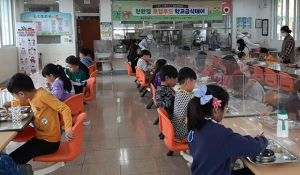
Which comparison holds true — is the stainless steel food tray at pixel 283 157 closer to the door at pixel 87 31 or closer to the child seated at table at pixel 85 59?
the child seated at table at pixel 85 59

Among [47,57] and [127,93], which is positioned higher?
[47,57]

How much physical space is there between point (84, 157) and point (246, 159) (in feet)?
6.78

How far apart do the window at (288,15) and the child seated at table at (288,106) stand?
684 centimetres

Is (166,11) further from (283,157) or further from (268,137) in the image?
(283,157)

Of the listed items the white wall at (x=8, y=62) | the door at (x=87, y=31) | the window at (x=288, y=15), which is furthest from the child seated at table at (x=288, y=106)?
the door at (x=87, y=31)

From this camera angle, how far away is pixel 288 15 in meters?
9.19

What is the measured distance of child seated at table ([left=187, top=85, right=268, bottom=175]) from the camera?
1.58 metres

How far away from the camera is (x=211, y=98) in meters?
1.61

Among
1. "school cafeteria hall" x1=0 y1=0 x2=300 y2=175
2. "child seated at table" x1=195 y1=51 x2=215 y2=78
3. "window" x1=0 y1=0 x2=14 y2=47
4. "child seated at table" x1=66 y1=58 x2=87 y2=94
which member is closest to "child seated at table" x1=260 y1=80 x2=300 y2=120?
"school cafeteria hall" x1=0 y1=0 x2=300 y2=175

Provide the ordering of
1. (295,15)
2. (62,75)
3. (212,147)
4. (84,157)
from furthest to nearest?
(295,15) → (62,75) → (84,157) → (212,147)

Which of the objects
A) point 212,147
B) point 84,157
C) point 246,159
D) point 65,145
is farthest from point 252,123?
point 84,157

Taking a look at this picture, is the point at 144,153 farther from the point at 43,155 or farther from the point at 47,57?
the point at 47,57

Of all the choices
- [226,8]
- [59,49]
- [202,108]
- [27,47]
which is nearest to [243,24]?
[226,8]

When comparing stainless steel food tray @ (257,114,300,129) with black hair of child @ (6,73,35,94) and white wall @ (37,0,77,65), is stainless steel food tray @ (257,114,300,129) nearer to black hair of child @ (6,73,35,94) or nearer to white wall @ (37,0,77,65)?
black hair of child @ (6,73,35,94)
